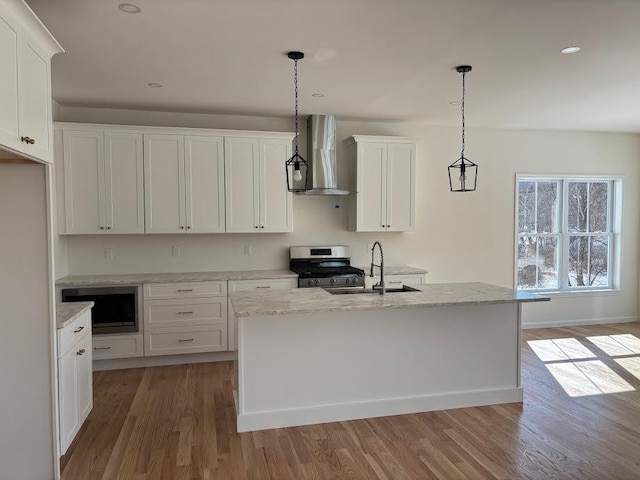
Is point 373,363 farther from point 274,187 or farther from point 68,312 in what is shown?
point 274,187

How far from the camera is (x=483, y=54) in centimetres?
322

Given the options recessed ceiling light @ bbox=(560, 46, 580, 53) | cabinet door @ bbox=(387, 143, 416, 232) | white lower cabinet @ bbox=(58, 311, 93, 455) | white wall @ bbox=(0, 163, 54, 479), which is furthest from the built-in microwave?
recessed ceiling light @ bbox=(560, 46, 580, 53)

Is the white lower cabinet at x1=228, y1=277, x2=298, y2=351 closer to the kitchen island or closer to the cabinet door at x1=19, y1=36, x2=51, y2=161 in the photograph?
the kitchen island

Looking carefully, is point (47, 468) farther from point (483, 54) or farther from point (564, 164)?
point (564, 164)

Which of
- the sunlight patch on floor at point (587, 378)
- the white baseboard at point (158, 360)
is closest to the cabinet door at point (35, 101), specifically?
the white baseboard at point (158, 360)

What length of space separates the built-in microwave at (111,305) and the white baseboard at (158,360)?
0.33 metres

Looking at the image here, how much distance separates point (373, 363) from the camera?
330 centimetres

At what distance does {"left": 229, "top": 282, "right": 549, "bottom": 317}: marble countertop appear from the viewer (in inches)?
113

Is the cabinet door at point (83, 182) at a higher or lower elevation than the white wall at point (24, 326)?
higher

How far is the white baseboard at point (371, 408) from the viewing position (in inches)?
122

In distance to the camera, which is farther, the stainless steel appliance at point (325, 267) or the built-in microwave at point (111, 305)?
the stainless steel appliance at point (325, 267)

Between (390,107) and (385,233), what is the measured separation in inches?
59.7

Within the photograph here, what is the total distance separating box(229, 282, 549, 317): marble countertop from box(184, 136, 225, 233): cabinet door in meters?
1.59

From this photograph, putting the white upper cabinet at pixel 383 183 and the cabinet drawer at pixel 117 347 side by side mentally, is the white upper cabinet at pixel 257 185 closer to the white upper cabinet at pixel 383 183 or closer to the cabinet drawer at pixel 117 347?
the white upper cabinet at pixel 383 183
